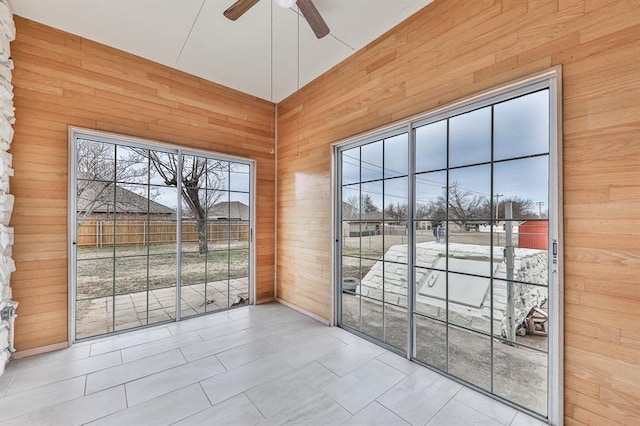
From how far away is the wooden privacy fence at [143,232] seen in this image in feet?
9.51

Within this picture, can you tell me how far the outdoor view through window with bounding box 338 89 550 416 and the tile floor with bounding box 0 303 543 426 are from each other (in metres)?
0.24

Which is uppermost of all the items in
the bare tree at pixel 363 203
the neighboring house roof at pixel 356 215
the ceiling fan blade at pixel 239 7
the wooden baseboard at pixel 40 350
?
the ceiling fan blade at pixel 239 7

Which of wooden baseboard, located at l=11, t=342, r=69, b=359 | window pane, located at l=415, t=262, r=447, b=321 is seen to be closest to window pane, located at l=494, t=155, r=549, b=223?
window pane, located at l=415, t=262, r=447, b=321

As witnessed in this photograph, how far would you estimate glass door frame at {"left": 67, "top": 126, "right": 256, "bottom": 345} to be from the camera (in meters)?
2.73

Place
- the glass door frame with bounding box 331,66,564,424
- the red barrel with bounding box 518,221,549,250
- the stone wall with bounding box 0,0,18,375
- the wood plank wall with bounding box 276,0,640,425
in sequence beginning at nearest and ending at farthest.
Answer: the wood plank wall with bounding box 276,0,640,425, the glass door frame with bounding box 331,66,564,424, the red barrel with bounding box 518,221,549,250, the stone wall with bounding box 0,0,18,375

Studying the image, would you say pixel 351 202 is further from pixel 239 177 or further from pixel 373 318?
pixel 239 177

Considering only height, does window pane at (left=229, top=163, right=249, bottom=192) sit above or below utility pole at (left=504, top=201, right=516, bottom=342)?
above

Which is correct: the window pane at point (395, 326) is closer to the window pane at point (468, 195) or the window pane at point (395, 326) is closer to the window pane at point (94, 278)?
the window pane at point (468, 195)

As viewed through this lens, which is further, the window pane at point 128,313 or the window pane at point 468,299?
the window pane at point 128,313

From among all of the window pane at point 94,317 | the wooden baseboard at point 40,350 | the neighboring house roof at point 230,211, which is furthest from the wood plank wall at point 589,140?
the wooden baseboard at point 40,350

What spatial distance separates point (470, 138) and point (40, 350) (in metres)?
4.39

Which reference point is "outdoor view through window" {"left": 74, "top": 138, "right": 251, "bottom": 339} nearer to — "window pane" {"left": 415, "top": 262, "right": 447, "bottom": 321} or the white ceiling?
the white ceiling

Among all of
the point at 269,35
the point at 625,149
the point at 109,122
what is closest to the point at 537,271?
the point at 625,149

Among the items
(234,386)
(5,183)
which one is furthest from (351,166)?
(5,183)
